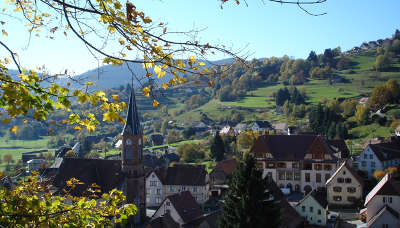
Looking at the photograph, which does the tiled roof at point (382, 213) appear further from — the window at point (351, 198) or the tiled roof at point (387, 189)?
the window at point (351, 198)

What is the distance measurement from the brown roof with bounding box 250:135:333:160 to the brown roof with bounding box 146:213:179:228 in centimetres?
2357

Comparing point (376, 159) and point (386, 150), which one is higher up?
point (386, 150)

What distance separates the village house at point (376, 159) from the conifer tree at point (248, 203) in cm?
3046

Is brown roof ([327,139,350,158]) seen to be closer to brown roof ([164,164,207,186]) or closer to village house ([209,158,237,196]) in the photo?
village house ([209,158,237,196])

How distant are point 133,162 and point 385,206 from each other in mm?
21455

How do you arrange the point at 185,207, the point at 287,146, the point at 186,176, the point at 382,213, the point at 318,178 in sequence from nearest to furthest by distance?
the point at 382,213, the point at 185,207, the point at 186,176, the point at 318,178, the point at 287,146

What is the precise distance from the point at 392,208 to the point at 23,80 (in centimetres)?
3393

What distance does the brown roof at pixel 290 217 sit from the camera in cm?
3253

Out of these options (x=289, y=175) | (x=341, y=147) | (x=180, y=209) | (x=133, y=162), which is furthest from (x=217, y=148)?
(x=180, y=209)

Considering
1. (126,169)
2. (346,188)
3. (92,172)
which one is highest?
(126,169)

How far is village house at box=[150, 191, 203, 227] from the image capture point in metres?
33.2

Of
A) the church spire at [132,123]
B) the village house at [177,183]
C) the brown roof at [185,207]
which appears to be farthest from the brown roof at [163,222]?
the village house at [177,183]

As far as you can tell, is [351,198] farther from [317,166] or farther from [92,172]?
[92,172]

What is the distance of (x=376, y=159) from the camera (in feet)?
170
